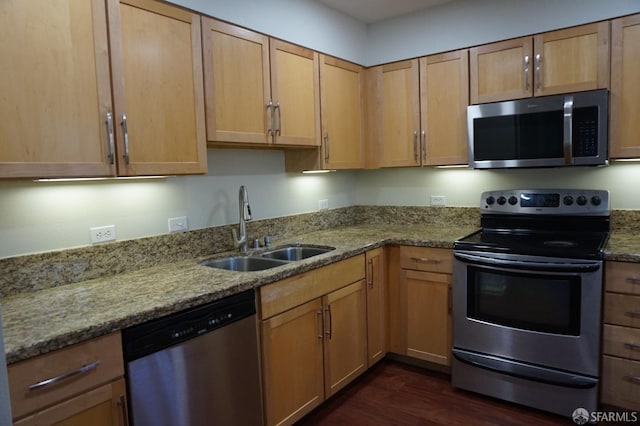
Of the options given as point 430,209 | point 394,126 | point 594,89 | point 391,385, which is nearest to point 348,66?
point 394,126

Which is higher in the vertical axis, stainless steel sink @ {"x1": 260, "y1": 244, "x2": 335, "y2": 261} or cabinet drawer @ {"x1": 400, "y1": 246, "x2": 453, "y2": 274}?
stainless steel sink @ {"x1": 260, "y1": 244, "x2": 335, "y2": 261}

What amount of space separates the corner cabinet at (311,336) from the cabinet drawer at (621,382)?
52.2 inches

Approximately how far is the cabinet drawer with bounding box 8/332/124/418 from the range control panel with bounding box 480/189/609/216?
2517 millimetres

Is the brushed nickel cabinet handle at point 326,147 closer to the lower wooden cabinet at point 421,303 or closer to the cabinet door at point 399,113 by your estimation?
the cabinet door at point 399,113

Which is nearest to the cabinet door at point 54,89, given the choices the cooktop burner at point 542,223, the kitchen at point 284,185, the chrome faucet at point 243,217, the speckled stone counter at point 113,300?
the kitchen at point 284,185

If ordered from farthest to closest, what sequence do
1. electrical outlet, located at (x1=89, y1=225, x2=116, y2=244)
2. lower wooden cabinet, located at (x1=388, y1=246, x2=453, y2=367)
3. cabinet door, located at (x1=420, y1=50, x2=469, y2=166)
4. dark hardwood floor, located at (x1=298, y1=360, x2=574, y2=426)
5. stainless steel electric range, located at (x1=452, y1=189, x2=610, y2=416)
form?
1. cabinet door, located at (x1=420, y1=50, x2=469, y2=166)
2. lower wooden cabinet, located at (x1=388, y1=246, x2=453, y2=367)
3. dark hardwood floor, located at (x1=298, y1=360, x2=574, y2=426)
4. stainless steel electric range, located at (x1=452, y1=189, x2=610, y2=416)
5. electrical outlet, located at (x1=89, y1=225, x2=116, y2=244)

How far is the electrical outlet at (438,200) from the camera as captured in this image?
3.31 meters

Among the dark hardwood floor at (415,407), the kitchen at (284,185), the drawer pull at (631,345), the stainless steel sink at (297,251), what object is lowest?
the dark hardwood floor at (415,407)

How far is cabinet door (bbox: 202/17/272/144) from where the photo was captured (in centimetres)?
212

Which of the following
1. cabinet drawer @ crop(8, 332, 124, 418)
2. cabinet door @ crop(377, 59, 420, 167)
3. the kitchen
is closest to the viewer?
cabinet drawer @ crop(8, 332, 124, 418)

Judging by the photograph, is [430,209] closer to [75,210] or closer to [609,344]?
[609,344]

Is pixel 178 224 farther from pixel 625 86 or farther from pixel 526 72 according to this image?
pixel 625 86

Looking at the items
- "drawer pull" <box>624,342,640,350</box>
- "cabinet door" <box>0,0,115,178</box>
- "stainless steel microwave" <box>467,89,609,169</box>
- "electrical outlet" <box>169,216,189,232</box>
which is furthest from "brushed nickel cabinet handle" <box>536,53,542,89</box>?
"cabinet door" <box>0,0,115,178</box>

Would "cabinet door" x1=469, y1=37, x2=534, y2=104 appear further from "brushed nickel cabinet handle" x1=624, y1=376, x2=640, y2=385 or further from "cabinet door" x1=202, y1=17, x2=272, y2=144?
"brushed nickel cabinet handle" x1=624, y1=376, x2=640, y2=385
